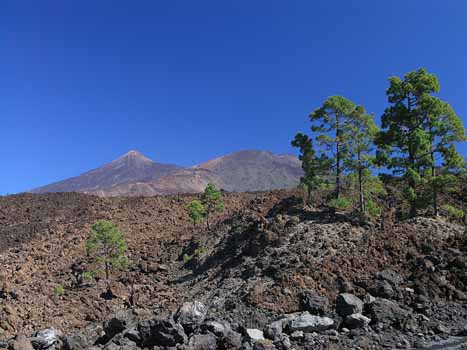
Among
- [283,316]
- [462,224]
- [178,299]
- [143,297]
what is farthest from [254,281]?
[462,224]

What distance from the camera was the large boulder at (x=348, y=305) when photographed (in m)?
18.5

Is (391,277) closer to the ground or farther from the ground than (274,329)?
farther from the ground

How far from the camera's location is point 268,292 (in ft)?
71.2

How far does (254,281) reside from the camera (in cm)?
2406

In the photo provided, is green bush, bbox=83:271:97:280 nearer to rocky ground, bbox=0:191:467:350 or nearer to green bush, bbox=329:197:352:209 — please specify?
rocky ground, bbox=0:191:467:350

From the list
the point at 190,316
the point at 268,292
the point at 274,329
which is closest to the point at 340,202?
the point at 268,292

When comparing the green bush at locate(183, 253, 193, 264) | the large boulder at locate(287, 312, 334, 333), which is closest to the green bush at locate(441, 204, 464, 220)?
the large boulder at locate(287, 312, 334, 333)

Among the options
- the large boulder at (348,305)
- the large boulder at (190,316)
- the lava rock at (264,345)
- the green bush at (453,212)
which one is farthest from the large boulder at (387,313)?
the green bush at (453,212)

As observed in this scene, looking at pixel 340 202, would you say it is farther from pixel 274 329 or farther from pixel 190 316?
pixel 190 316

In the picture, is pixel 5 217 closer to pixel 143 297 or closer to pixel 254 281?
pixel 143 297

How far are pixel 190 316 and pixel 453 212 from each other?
18.7m

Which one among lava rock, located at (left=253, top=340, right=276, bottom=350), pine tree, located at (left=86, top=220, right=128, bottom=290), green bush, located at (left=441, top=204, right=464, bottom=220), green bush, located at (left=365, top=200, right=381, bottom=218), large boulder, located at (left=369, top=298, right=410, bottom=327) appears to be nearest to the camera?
lava rock, located at (left=253, top=340, right=276, bottom=350)

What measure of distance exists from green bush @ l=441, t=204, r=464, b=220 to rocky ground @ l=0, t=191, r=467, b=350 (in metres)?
0.89

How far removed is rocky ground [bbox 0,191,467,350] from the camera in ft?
57.1
